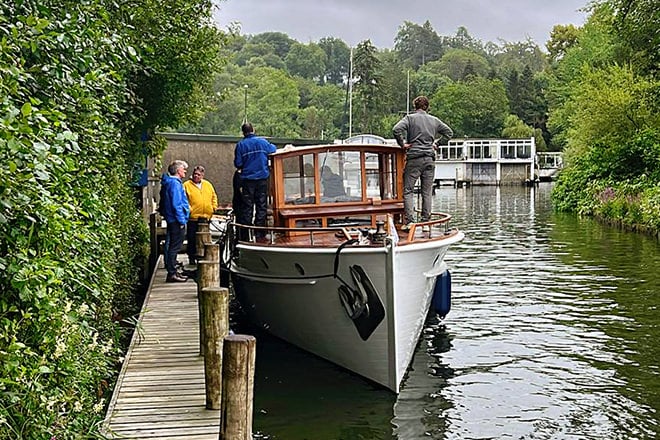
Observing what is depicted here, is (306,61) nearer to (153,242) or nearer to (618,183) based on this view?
(618,183)

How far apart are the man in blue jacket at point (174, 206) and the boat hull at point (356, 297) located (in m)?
1.36

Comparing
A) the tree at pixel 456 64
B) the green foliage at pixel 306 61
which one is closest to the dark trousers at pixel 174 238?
the tree at pixel 456 64

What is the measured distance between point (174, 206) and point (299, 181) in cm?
194

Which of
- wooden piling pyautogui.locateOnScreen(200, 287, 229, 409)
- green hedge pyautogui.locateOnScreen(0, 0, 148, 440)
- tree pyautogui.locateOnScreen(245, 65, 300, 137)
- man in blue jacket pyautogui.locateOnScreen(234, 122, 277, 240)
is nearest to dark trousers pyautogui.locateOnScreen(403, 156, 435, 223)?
man in blue jacket pyautogui.locateOnScreen(234, 122, 277, 240)

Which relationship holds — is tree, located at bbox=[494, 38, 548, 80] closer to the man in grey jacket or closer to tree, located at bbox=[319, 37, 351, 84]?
tree, located at bbox=[319, 37, 351, 84]

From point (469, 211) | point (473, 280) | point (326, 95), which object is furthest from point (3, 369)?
point (326, 95)

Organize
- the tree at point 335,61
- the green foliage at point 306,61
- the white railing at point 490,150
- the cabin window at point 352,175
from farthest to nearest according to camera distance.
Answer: the tree at point 335,61, the green foliage at point 306,61, the white railing at point 490,150, the cabin window at point 352,175

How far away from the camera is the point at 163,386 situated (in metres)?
7.50

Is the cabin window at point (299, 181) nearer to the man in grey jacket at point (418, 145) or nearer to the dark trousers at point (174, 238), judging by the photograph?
the man in grey jacket at point (418, 145)

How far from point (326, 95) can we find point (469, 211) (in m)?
88.1

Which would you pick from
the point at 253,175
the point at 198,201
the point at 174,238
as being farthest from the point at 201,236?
the point at 253,175

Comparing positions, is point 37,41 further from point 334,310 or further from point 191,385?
point 334,310

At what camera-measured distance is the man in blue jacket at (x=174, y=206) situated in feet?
39.6

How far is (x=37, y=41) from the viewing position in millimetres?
4344
